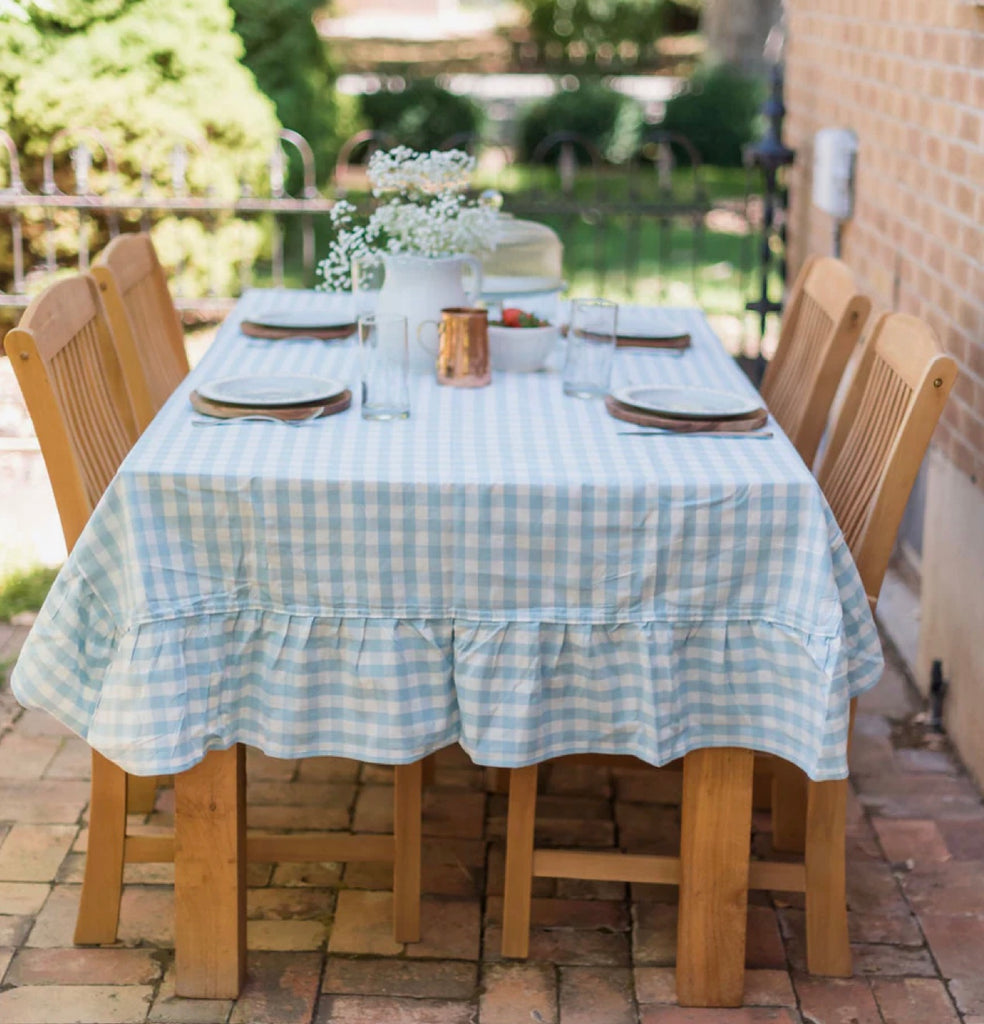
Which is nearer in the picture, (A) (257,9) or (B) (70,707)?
(B) (70,707)

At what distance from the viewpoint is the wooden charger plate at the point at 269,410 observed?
250cm

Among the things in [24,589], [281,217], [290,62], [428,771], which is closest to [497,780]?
[428,771]

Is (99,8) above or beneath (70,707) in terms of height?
above

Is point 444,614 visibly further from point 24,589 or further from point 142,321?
point 24,589

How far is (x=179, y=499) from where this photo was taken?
86.5 inches

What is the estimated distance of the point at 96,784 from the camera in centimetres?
249

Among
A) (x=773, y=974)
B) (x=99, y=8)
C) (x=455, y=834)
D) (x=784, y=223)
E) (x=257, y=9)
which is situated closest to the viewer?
(x=773, y=974)

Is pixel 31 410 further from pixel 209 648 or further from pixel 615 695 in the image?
pixel 615 695

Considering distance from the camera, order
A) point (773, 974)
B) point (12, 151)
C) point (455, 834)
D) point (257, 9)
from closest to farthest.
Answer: point (773, 974) < point (455, 834) < point (12, 151) < point (257, 9)

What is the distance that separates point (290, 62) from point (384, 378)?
6689mm

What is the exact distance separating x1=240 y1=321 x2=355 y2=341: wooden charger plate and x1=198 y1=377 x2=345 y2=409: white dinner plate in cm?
49

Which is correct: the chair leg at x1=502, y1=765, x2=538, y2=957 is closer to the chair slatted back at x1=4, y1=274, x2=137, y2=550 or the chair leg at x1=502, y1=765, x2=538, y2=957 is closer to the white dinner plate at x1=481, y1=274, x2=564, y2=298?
the chair slatted back at x1=4, y1=274, x2=137, y2=550

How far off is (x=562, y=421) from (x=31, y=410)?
2.93 feet

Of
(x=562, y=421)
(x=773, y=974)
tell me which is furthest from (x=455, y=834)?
(x=562, y=421)
